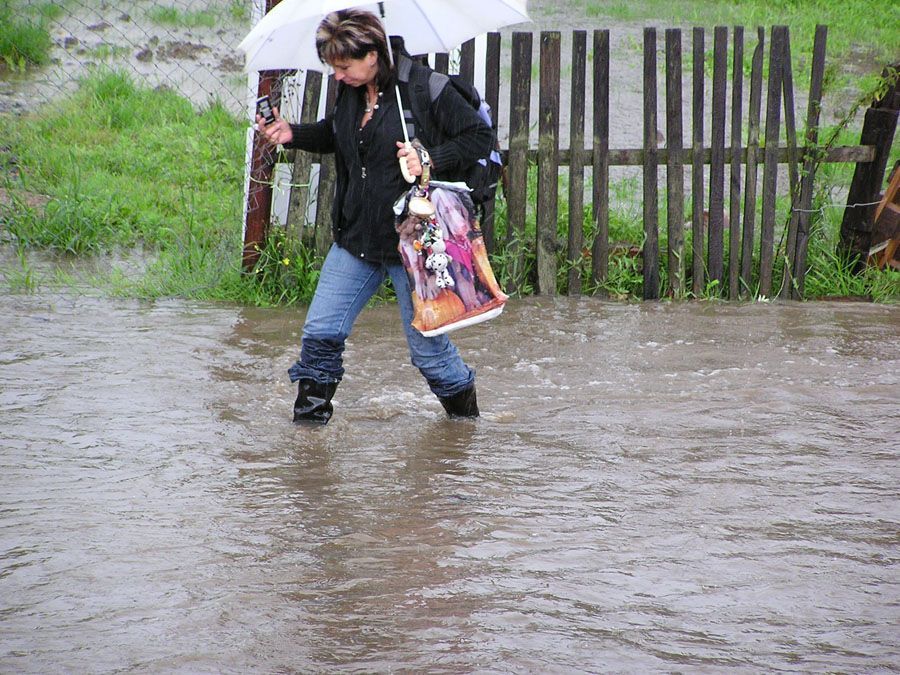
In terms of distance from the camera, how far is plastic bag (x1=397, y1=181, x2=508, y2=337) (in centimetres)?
408

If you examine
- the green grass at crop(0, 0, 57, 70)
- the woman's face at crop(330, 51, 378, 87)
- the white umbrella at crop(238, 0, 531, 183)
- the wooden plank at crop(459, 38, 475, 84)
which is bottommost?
the woman's face at crop(330, 51, 378, 87)

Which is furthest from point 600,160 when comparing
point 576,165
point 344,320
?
point 344,320

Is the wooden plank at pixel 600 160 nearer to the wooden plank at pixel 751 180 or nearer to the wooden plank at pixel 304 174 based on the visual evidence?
the wooden plank at pixel 751 180

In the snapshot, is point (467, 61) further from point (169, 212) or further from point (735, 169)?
point (169, 212)

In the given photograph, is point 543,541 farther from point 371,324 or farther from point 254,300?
point 254,300

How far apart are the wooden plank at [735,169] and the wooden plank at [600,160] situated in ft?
2.63

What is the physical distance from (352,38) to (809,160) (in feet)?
13.3

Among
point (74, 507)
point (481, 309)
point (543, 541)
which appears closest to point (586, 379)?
point (481, 309)

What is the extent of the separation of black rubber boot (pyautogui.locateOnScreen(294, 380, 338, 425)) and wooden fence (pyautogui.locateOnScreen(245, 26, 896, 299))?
2244mm

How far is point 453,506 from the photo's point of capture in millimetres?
3801

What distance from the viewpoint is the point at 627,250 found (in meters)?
7.19

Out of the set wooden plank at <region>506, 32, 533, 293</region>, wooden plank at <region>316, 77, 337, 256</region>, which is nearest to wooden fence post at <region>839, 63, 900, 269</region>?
wooden plank at <region>506, 32, 533, 293</region>

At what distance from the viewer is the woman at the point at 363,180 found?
396 cm

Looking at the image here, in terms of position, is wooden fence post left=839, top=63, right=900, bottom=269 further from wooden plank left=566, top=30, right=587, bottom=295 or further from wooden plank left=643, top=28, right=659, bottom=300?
wooden plank left=566, top=30, right=587, bottom=295
